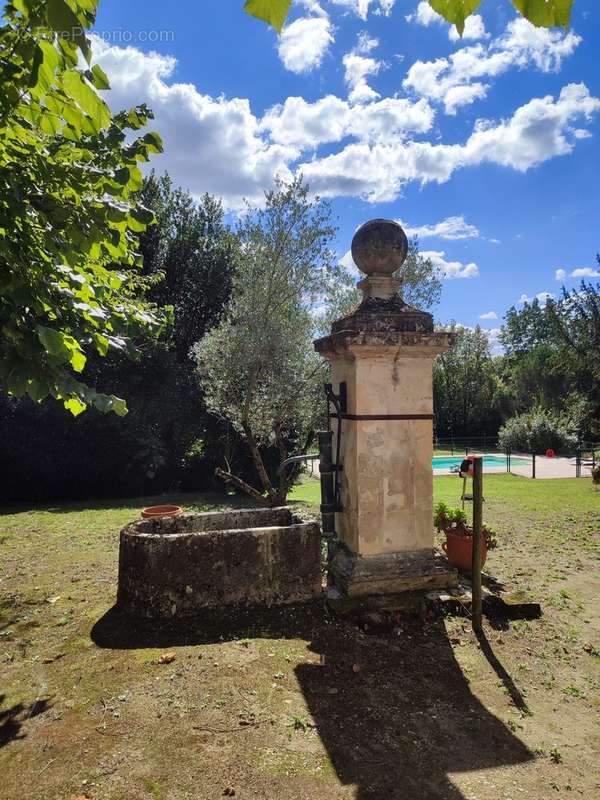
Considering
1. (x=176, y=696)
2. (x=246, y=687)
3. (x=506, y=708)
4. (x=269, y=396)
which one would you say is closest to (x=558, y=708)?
(x=506, y=708)

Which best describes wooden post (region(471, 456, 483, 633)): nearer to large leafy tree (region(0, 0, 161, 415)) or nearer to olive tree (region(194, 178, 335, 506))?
large leafy tree (region(0, 0, 161, 415))

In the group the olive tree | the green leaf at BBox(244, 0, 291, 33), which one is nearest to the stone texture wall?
the green leaf at BBox(244, 0, 291, 33)

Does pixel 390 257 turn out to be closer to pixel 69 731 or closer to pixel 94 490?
pixel 69 731

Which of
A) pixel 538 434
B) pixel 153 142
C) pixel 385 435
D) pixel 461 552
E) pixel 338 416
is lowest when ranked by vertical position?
pixel 461 552

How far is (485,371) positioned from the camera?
37625mm

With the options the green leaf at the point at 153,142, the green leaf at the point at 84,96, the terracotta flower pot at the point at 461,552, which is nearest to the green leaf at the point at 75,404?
the green leaf at the point at 84,96

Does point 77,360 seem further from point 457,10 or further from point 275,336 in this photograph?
point 275,336

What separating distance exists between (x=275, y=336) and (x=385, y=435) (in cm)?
726

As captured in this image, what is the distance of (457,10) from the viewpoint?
1.26 metres

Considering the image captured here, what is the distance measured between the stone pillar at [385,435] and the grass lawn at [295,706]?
45cm

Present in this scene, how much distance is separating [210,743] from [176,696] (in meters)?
0.48

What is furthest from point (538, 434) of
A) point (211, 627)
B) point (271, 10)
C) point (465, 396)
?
point (271, 10)

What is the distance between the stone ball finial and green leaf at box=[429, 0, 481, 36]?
3.13m

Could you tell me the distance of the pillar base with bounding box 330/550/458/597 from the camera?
412 cm
